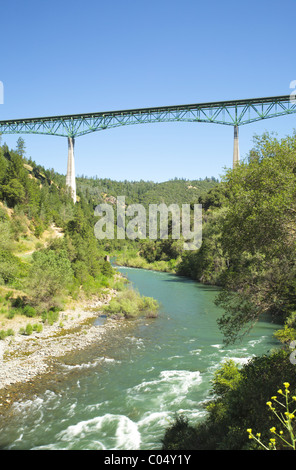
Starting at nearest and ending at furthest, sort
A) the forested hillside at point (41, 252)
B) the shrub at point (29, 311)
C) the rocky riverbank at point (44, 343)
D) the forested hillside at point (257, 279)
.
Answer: the forested hillside at point (257, 279)
the rocky riverbank at point (44, 343)
the shrub at point (29, 311)
the forested hillside at point (41, 252)

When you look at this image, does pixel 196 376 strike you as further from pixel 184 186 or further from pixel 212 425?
pixel 184 186

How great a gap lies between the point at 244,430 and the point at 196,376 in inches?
240

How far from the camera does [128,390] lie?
1148 cm

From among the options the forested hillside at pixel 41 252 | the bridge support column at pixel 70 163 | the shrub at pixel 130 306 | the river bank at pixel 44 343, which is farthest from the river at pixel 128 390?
the bridge support column at pixel 70 163

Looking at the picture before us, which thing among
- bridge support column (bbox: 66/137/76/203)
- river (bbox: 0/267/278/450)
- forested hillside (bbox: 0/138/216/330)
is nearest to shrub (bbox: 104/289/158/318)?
forested hillside (bbox: 0/138/216/330)

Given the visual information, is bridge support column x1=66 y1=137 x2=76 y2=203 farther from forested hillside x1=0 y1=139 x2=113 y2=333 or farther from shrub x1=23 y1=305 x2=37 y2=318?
shrub x1=23 y1=305 x2=37 y2=318

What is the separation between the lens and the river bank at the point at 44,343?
12250 mm

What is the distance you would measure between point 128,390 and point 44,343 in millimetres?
5994

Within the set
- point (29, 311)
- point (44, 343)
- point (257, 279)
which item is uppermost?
point (257, 279)

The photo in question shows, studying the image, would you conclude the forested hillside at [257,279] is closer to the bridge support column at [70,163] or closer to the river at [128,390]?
the river at [128,390]

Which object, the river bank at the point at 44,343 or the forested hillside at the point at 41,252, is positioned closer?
the river bank at the point at 44,343

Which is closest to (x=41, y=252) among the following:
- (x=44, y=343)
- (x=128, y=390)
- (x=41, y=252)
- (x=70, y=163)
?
(x=41, y=252)

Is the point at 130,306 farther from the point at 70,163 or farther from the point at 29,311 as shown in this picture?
the point at 70,163

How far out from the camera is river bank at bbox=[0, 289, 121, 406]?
12.2 meters
